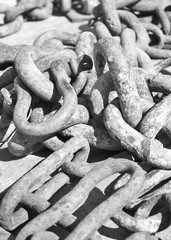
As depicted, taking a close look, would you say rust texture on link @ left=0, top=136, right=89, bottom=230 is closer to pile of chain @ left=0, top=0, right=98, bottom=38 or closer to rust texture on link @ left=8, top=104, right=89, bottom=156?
rust texture on link @ left=8, top=104, right=89, bottom=156

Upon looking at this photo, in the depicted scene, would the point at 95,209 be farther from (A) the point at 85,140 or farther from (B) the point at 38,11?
(B) the point at 38,11

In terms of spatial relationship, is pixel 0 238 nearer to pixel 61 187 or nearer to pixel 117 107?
pixel 61 187

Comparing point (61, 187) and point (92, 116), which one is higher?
point (92, 116)

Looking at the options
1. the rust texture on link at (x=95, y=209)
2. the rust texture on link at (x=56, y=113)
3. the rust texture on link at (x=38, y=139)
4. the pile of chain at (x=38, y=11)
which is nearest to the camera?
the rust texture on link at (x=95, y=209)

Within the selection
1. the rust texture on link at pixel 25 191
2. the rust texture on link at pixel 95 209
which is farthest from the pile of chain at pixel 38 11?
the rust texture on link at pixel 95 209

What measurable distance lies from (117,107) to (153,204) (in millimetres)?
431

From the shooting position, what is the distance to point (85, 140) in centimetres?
175

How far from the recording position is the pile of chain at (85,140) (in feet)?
4.71

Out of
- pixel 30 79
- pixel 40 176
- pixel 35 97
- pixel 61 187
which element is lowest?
pixel 61 187

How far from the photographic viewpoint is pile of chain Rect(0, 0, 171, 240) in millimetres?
1435

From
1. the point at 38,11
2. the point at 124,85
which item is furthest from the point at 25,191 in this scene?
the point at 38,11

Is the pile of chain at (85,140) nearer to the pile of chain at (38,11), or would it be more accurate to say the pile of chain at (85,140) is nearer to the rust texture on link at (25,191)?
the rust texture on link at (25,191)

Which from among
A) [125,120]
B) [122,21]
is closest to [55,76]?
[125,120]

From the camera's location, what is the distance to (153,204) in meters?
1.52
